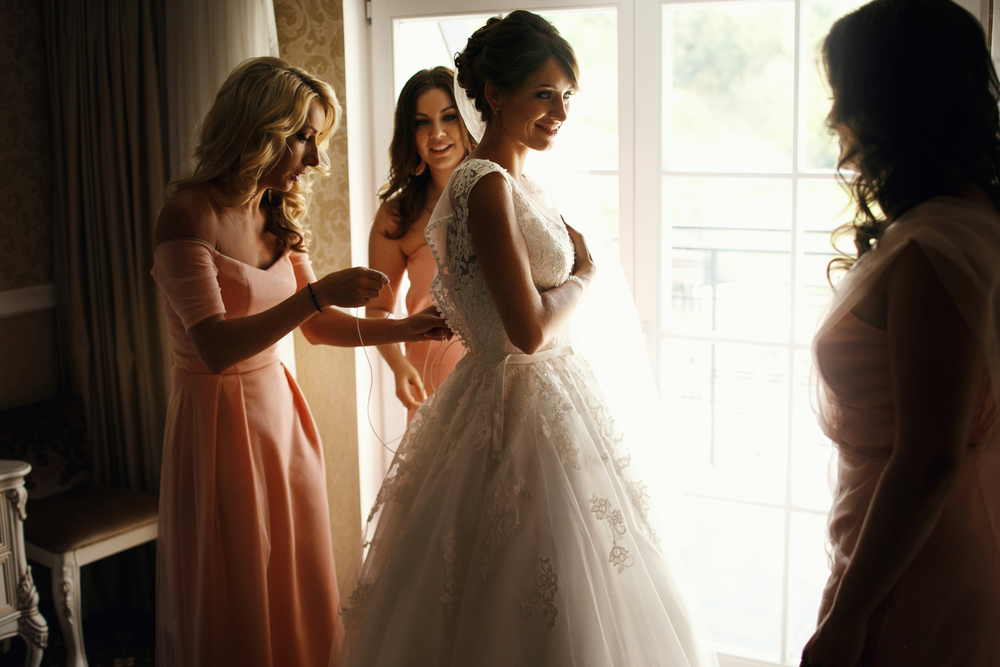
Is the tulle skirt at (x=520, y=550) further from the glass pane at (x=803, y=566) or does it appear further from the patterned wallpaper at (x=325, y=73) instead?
the patterned wallpaper at (x=325, y=73)

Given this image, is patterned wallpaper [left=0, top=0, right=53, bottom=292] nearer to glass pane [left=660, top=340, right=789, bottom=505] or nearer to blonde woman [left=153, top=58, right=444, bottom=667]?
blonde woman [left=153, top=58, right=444, bottom=667]

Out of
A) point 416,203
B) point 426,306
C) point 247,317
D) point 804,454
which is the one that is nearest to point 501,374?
point 247,317

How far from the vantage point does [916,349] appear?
88 centimetres

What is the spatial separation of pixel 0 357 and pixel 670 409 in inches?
90.6

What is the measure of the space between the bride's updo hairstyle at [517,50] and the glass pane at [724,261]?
0.88 m

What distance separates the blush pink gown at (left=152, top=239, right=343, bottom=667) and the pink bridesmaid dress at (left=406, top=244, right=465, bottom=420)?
44cm

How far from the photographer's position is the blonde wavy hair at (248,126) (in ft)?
5.50

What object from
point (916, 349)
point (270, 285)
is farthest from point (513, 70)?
point (916, 349)

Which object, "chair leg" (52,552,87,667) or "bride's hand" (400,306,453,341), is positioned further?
"chair leg" (52,552,87,667)

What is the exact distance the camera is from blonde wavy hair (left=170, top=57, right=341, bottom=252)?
1678 mm

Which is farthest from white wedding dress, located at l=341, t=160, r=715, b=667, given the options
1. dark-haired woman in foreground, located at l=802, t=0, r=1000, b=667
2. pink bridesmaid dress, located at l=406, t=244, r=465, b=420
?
pink bridesmaid dress, located at l=406, t=244, r=465, b=420

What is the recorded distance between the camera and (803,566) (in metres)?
2.50

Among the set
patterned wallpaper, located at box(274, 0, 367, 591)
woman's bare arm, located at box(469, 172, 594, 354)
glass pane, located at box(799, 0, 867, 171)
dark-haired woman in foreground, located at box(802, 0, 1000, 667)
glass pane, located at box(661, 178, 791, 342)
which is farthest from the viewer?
patterned wallpaper, located at box(274, 0, 367, 591)

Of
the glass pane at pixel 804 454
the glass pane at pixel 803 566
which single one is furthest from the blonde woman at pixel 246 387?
the glass pane at pixel 803 566
